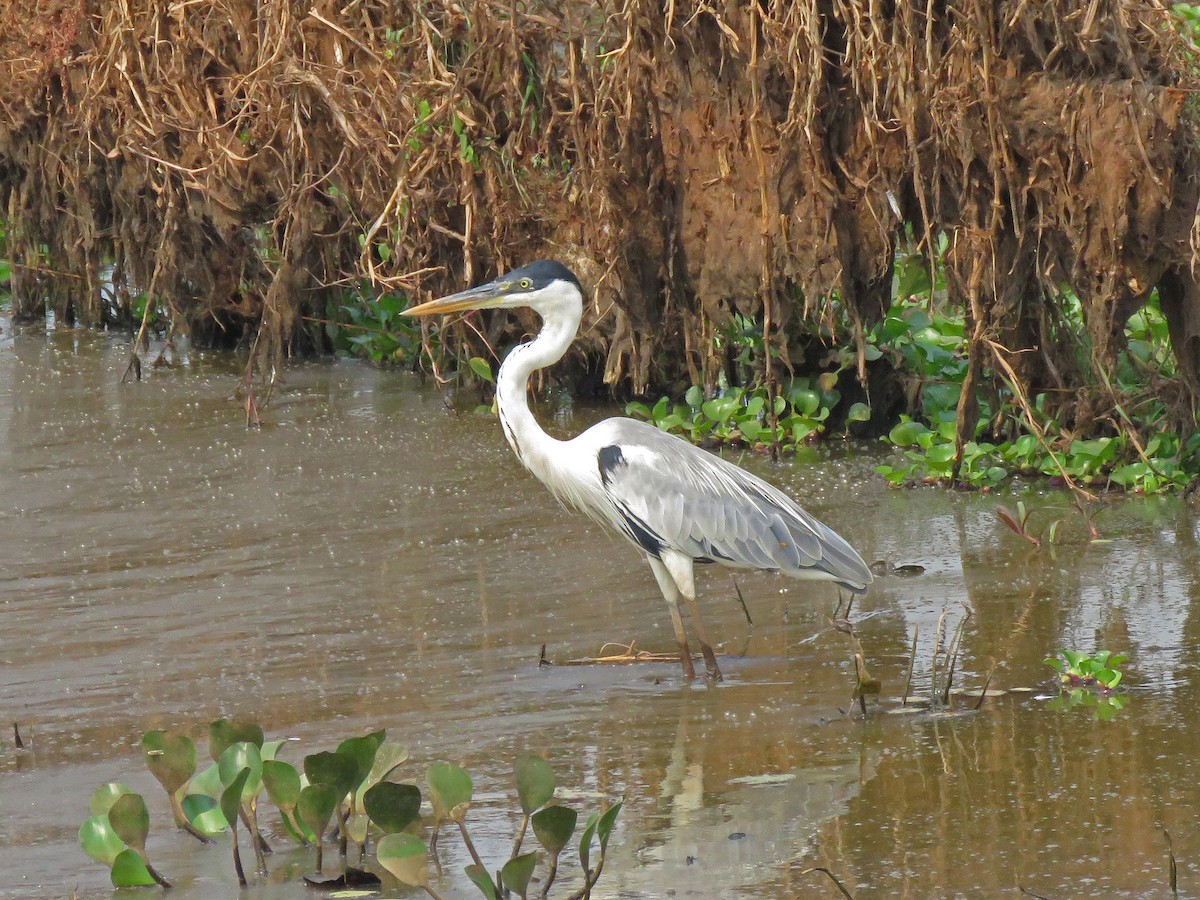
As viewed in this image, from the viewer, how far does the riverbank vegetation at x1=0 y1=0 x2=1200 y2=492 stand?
6.26m

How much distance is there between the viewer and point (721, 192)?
280 inches

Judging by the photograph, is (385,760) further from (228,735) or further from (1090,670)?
(1090,670)

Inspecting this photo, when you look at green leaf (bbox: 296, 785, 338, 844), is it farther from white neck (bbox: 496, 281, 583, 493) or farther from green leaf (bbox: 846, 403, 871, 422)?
green leaf (bbox: 846, 403, 871, 422)

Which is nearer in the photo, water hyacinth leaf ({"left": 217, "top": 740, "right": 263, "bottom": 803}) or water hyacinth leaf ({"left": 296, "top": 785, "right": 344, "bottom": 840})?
water hyacinth leaf ({"left": 296, "top": 785, "right": 344, "bottom": 840})

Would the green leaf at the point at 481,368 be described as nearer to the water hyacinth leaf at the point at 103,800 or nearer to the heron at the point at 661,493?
the heron at the point at 661,493

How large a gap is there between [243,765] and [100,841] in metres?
0.32

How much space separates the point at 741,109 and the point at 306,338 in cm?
380

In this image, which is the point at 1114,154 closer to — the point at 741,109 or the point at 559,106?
the point at 741,109

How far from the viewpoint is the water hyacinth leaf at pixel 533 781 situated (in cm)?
327

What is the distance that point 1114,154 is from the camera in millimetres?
6105

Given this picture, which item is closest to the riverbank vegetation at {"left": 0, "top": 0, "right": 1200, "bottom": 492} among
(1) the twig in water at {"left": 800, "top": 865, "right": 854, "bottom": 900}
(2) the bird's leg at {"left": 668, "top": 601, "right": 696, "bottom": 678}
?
(2) the bird's leg at {"left": 668, "top": 601, "right": 696, "bottom": 678}

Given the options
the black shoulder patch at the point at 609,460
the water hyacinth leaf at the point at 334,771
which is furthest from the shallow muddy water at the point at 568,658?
the black shoulder patch at the point at 609,460

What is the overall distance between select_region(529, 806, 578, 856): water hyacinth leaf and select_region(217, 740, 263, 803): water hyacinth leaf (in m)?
0.67

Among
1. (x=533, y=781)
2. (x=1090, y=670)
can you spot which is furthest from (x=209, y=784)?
(x=1090, y=670)
